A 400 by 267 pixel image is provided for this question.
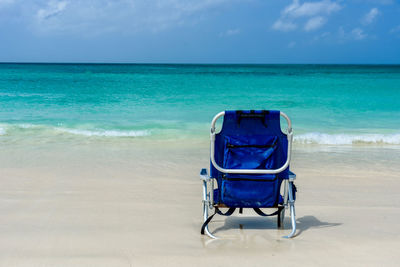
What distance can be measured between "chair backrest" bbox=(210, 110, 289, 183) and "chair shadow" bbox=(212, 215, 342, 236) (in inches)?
24.3

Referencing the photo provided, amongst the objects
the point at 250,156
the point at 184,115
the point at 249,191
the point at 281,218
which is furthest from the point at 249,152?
the point at 184,115

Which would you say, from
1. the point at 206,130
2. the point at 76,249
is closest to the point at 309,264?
the point at 76,249

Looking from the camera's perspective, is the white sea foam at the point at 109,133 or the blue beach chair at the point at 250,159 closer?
the blue beach chair at the point at 250,159

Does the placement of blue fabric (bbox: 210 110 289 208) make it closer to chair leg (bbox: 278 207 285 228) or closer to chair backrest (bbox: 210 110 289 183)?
chair backrest (bbox: 210 110 289 183)

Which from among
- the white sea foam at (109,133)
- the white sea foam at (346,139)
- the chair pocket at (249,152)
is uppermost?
the chair pocket at (249,152)

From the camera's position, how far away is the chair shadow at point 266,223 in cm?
380

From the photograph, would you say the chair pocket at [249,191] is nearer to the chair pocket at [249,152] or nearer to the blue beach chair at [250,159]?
the blue beach chair at [250,159]

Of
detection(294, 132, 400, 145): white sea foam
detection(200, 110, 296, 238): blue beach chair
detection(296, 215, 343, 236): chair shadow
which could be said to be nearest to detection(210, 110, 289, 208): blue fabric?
detection(200, 110, 296, 238): blue beach chair

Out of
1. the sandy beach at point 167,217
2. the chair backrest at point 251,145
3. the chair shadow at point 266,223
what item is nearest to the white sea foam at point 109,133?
the sandy beach at point 167,217

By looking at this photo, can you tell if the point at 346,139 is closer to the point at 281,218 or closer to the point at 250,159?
the point at 281,218

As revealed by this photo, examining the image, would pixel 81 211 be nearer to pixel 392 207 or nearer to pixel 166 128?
pixel 392 207

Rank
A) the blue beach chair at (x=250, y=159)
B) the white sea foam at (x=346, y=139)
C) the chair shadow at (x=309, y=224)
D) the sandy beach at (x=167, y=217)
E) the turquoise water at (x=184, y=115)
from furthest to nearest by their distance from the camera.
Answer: the turquoise water at (x=184, y=115) < the white sea foam at (x=346, y=139) < the chair shadow at (x=309, y=224) < the blue beach chair at (x=250, y=159) < the sandy beach at (x=167, y=217)

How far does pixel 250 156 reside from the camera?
135 inches

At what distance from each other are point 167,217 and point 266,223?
0.91 meters
